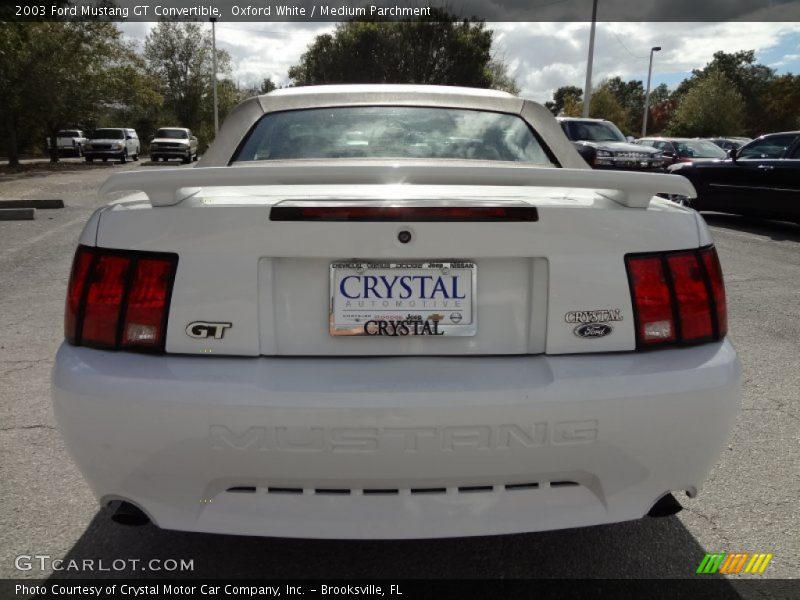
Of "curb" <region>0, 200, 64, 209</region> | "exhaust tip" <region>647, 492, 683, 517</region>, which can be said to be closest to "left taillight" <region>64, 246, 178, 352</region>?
"exhaust tip" <region>647, 492, 683, 517</region>

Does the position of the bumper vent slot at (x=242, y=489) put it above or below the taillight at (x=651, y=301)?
below

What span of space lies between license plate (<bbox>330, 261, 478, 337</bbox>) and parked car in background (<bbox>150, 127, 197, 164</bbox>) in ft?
112

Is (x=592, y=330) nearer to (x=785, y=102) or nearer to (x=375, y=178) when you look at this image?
(x=375, y=178)

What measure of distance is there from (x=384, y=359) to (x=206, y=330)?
50 centimetres

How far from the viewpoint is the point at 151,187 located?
1.86 meters

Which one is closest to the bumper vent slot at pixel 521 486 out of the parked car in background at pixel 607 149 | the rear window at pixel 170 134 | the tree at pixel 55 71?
the parked car in background at pixel 607 149

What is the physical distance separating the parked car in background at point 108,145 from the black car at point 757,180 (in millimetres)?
28478

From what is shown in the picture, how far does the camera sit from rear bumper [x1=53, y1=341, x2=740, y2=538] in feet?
5.77

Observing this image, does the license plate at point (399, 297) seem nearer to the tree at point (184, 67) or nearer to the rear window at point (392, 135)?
the rear window at point (392, 135)

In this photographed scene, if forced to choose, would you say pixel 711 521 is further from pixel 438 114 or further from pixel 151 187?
pixel 151 187

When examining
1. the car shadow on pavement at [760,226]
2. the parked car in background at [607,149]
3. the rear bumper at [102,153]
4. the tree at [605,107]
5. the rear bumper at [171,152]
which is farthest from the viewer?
the tree at [605,107]

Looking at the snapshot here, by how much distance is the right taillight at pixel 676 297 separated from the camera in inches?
76.8

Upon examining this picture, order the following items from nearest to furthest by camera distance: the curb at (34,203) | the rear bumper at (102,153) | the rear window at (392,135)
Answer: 1. the rear window at (392,135)
2. the curb at (34,203)
3. the rear bumper at (102,153)

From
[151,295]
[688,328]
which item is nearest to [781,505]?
[688,328]
